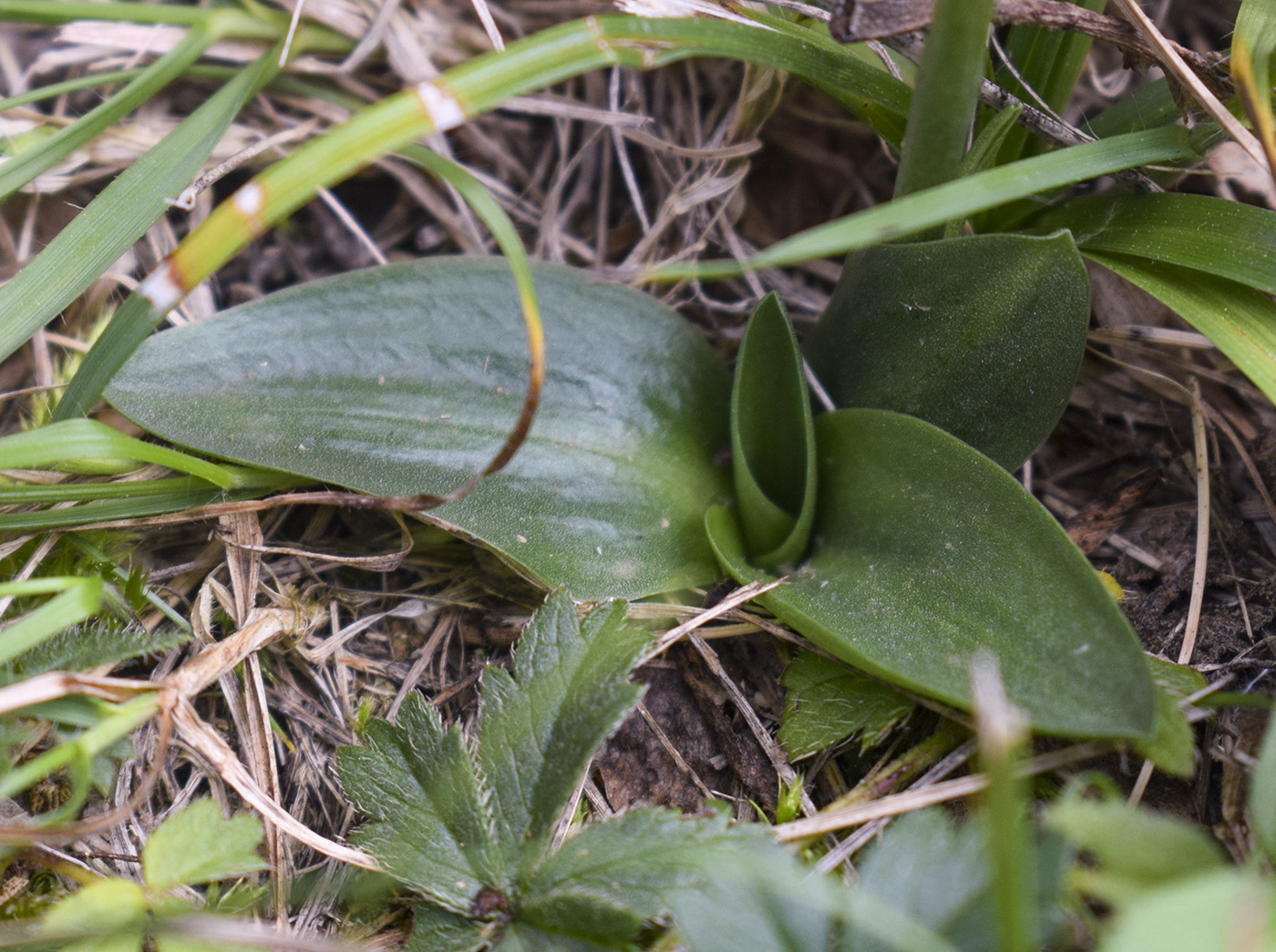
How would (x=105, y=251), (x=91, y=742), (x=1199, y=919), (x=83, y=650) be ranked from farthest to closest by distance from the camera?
(x=105, y=251) → (x=83, y=650) → (x=91, y=742) → (x=1199, y=919)

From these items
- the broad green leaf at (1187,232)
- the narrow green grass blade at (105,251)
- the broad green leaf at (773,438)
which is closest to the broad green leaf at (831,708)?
the broad green leaf at (773,438)

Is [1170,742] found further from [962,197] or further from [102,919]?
[102,919]

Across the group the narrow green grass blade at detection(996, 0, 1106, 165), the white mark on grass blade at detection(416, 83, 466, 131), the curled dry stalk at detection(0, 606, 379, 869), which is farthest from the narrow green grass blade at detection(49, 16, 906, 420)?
the curled dry stalk at detection(0, 606, 379, 869)

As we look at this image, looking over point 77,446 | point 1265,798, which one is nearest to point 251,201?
point 77,446

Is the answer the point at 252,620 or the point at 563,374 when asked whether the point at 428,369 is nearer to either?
the point at 563,374

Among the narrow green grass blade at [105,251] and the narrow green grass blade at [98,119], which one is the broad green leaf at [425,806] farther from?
the narrow green grass blade at [98,119]

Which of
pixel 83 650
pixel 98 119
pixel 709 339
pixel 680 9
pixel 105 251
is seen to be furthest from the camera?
pixel 709 339

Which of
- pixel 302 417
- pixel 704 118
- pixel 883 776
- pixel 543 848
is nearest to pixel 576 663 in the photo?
pixel 543 848
